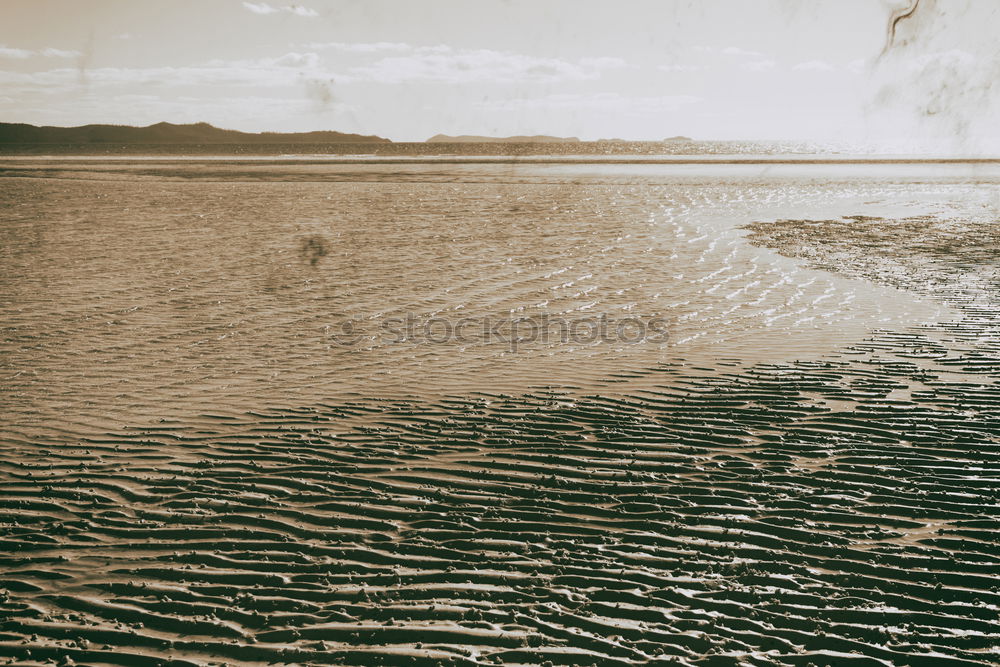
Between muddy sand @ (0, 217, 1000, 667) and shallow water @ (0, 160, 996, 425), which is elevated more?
shallow water @ (0, 160, 996, 425)

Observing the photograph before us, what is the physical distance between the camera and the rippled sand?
4988 millimetres

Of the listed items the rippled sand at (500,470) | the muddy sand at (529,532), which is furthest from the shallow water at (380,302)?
the muddy sand at (529,532)

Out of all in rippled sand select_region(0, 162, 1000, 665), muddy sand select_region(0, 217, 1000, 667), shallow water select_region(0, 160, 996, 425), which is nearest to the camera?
muddy sand select_region(0, 217, 1000, 667)

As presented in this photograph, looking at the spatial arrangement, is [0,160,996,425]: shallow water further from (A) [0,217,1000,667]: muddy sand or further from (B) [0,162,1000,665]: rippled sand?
(A) [0,217,1000,667]: muddy sand

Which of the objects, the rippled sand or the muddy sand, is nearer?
the muddy sand

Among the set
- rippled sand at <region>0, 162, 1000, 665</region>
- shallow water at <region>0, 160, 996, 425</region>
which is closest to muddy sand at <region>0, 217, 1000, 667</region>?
rippled sand at <region>0, 162, 1000, 665</region>

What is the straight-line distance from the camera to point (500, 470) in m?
7.45

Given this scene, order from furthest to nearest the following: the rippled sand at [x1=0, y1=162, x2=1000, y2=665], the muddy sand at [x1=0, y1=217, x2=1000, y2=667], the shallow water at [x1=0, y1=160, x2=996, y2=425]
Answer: the shallow water at [x1=0, y1=160, x2=996, y2=425] → the rippled sand at [x1=0, y1=162, x2=1000, y2=665] → the muddy sand at [x1=0, y1=217, x2=1000, y2=667]

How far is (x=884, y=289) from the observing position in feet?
52.2

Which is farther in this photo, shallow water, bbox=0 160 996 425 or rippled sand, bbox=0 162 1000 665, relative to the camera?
shallow water, bbox=0 160 996 425

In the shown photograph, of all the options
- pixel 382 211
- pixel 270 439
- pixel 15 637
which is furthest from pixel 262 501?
pixel 382 211

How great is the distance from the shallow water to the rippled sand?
0.11m

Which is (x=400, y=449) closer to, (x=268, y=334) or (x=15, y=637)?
(x=15, y=637)

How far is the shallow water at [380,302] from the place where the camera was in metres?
10.4
